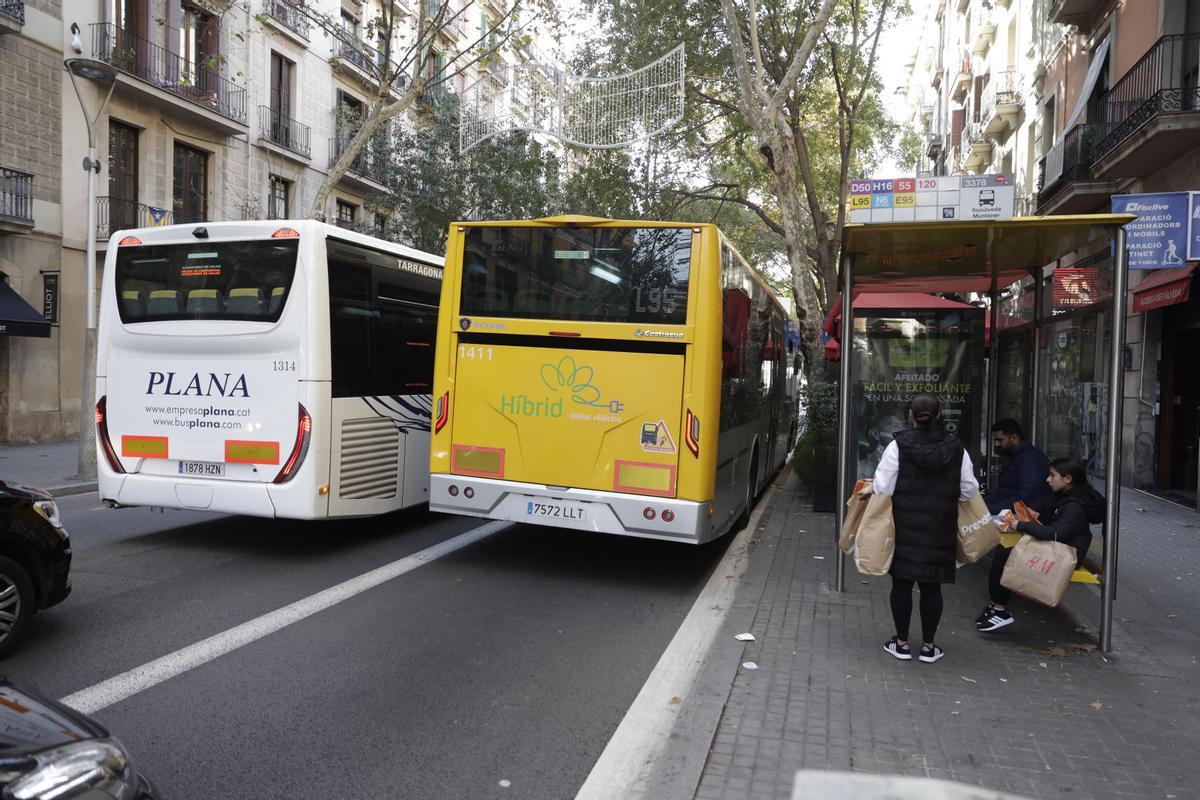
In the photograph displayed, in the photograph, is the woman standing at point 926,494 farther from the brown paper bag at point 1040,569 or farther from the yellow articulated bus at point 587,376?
the yellow articulated bus at point 587,376

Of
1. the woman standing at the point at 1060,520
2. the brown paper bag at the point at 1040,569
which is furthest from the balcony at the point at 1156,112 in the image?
the brown paper bag at the point at 1040,569

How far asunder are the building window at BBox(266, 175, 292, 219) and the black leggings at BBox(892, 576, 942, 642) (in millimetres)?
24595

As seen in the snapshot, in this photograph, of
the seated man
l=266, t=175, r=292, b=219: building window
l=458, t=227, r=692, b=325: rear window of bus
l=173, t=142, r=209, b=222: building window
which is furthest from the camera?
l=266, t=175, r=292, b=219: building window

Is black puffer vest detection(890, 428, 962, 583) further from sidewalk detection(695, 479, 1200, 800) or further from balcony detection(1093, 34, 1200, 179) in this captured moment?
balcony detection(1093, 34, 1200, 179)

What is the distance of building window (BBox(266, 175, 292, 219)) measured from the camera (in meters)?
26.2

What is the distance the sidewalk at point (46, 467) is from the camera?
39.4 feet

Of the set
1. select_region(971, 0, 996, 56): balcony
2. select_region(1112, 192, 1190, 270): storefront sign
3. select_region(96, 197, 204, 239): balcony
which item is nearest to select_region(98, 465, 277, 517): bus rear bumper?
select_region(1112, 192, 1190, 270): storefront sign

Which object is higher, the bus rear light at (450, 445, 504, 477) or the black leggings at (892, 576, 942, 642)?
the bus rear light at (450, 445, 504, 477)

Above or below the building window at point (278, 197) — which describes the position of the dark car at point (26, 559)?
below

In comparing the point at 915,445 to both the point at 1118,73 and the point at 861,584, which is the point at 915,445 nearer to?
the point at 861,584

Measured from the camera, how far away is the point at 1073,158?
17.9 meters

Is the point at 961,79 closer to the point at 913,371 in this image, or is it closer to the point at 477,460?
the point at 913,371

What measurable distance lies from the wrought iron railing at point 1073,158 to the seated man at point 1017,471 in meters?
13.4

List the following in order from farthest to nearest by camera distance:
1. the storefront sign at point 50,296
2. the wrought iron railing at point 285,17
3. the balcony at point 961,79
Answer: the balcony at point 961,79 < the wrought iron railing at point 285,17 < the storefront sign at point 50,296
